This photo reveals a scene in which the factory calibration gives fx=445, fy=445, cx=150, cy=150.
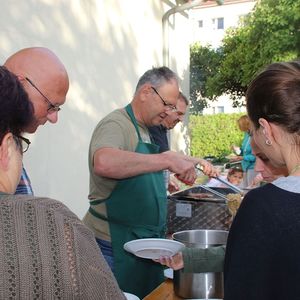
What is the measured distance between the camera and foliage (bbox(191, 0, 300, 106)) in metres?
11.4

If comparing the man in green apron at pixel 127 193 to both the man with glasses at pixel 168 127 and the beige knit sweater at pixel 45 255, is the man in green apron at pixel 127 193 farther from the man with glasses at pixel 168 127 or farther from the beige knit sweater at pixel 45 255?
the beige knit sweater at pixel 45 255

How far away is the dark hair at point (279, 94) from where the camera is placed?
3.70 ft

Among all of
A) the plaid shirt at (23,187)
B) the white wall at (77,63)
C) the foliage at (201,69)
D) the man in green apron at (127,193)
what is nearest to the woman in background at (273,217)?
the plaid shirt at (23,187)

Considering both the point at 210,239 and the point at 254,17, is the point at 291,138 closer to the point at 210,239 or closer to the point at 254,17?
the point at 210,239

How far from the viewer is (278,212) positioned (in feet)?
3.45

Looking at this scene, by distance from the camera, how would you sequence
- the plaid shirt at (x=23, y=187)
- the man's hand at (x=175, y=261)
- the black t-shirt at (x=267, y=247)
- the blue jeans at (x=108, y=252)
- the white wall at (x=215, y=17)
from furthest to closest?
1. the white wall at (x=215, y=17)
2. the blue jeans at (x=108, y=252)
3. the man's hand at (x=175, y=261)
4. the plaid shirt at (x=23, y=187)
5. the black t-shirt at (x=267, y=247)

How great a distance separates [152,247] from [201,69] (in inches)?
836

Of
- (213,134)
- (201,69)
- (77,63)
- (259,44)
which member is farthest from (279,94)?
(201,69)

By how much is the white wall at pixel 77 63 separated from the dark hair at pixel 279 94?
97.7 inches

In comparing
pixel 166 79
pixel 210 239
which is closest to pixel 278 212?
pixel 210 239

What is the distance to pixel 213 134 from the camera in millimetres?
16766

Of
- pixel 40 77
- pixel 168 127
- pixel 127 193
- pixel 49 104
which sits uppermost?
pixel 40 77

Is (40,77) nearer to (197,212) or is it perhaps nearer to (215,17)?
(197,212)

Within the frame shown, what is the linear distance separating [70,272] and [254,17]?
13.1 meters
